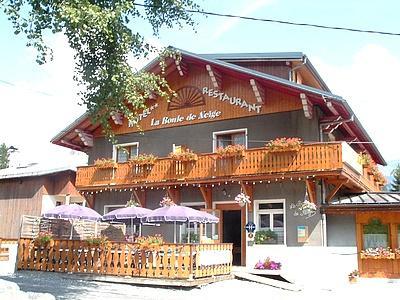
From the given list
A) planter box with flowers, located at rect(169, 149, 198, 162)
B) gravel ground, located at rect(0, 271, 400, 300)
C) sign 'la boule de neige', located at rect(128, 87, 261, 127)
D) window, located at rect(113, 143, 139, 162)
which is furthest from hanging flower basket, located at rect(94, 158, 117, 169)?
gravel ground, located at rect(0, 271, 400, 300)

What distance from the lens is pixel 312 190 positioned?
16750mm

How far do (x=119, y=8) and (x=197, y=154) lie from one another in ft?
28.4

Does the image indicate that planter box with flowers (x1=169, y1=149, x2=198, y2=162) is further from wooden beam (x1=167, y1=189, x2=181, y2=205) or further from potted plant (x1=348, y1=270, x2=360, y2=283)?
potted plant (x1=348, y1=270, x2=360, y2=283)

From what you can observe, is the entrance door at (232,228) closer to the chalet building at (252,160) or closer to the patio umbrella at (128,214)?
the chalet building at (252,160)

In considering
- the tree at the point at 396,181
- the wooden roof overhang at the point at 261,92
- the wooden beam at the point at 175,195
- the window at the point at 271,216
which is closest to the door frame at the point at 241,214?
the window at the point at 271,216

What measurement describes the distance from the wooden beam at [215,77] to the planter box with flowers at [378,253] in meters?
8.41

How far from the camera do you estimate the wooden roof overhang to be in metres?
16.8

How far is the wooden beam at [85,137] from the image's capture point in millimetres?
22666

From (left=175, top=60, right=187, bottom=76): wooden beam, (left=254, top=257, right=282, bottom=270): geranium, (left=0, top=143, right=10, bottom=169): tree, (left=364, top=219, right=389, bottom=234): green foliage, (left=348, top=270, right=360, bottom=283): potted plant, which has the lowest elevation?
(left=348, top=270, right=360, bottom=283): potted plant

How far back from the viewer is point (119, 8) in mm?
10539

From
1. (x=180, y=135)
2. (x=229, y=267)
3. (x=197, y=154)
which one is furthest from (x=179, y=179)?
(x=229, y=267)

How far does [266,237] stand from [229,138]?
4387 mm

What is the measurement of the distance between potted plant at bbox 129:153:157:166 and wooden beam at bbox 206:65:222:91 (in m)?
3.87

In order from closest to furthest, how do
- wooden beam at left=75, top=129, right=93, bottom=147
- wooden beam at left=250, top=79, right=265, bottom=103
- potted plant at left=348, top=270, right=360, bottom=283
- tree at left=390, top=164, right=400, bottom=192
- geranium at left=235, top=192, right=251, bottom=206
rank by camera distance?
potted plant at left=348, top=270, right=360, bottom=283, geranium at left=235, top=192, right=251, bottom=206, wooden beam at left=250, top=79, right=265, bottom=103, wooden beam at left=75, top=129, right=93, bottom=147, tree at left=390, top=164, right=400, bottom=192
